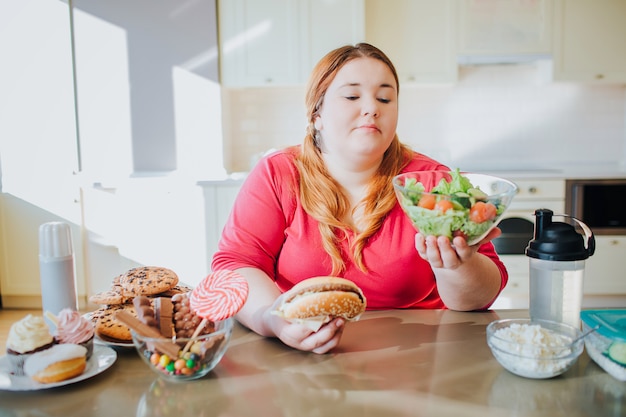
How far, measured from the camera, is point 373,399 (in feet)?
2.77

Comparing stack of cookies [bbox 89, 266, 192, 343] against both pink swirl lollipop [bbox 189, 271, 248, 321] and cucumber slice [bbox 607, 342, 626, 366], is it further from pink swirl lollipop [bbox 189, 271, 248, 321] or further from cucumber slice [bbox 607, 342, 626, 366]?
cucumber slice [bbox 607, 342, 626, 366]

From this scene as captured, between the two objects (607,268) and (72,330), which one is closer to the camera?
(72,330)

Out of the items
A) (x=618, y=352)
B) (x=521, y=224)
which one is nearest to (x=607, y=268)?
(x=521, y=224)

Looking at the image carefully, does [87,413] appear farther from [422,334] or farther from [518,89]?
[518,89]

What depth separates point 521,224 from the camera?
3.44 m

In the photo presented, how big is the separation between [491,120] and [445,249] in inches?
125

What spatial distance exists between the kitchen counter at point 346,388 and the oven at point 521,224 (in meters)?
2.54

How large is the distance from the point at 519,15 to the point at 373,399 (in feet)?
10.9

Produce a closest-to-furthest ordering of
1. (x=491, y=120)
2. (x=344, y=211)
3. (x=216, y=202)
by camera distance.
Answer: (x=344, y=211) < (x=216, y=202) < (x=491, y=120)

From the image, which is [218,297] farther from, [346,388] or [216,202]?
[216,202]

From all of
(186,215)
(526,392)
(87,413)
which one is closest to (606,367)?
(526,392)

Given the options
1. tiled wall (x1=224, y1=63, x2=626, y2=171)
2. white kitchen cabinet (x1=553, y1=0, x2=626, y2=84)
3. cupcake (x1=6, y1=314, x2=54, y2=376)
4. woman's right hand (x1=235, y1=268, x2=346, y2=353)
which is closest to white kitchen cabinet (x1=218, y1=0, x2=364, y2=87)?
tiled wall (x1=224, y1=63, x2=626, y2=171)

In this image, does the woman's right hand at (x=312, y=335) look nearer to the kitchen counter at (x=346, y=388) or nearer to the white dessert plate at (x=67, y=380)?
the kitchen counter at (x=346, y=388)

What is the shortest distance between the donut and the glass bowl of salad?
2.08 feet
